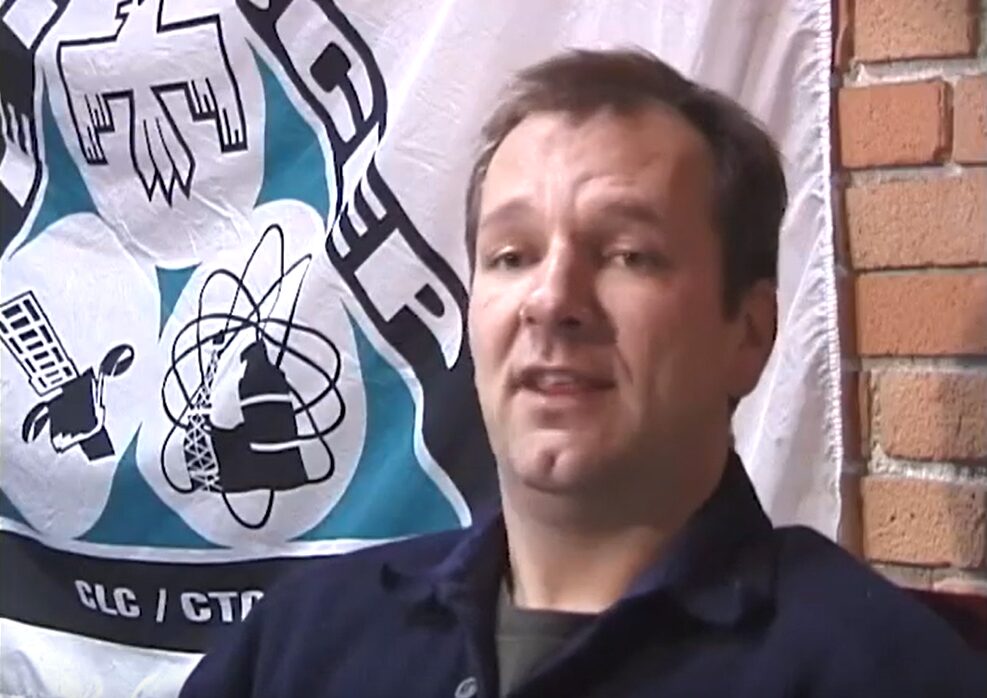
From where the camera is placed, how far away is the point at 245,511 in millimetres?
1260

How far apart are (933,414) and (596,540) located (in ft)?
0.83

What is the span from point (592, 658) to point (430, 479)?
354mm

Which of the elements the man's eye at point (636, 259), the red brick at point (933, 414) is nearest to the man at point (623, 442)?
the man's eye at point (636, 259)

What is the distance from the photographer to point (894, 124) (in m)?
0.99

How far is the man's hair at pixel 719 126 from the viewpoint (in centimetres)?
93

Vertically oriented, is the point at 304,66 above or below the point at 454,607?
above

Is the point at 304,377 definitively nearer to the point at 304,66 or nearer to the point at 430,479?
the point at 430,479

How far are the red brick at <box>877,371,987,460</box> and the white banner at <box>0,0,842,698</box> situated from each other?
0.04 metres

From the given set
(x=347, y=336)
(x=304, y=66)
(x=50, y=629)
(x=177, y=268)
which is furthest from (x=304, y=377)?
(x=50, y=629)

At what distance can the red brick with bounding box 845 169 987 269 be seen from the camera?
956 millimetres

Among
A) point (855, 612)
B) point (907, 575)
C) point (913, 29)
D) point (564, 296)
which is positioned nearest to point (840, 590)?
point (855, 612)

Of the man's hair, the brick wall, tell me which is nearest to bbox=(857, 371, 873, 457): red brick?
the brick wall

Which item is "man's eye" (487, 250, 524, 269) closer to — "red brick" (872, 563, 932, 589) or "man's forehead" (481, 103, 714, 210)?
"man's forehead" (481, 103, 714, 210)

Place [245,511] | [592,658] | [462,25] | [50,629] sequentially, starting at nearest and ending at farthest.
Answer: [592,658] → [462,25] → [245,511] → [50,629]
